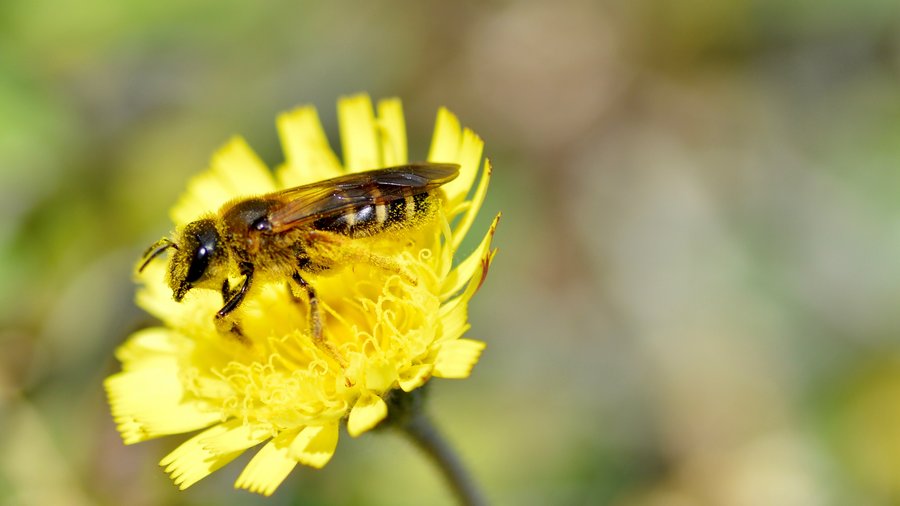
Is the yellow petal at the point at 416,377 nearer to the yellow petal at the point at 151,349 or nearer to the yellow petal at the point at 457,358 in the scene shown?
the yellow petal at the point at 457,358

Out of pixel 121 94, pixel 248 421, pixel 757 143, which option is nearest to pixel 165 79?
pixel 121 94

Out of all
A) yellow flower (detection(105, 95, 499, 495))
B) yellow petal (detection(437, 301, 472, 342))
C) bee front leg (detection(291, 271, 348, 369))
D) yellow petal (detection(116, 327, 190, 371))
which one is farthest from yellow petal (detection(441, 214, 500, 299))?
yellow petal (detection(116, 327, 190, 371))

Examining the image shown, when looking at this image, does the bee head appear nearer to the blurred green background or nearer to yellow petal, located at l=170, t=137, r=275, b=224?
yellow petal, located at l=170, t=137, r=275, b=224

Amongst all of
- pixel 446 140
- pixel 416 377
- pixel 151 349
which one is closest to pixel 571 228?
pixel 446 140

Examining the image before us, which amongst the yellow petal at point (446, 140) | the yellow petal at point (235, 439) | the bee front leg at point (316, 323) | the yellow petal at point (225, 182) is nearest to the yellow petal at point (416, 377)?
the bee front leg at point (316, 323)

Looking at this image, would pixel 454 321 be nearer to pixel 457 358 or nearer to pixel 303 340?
pixel 457 358
